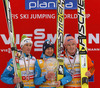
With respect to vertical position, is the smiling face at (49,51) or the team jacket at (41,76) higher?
the smiling face at (49,51)

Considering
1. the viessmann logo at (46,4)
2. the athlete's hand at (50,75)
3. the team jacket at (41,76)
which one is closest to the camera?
the athlete's hand at (50,75)

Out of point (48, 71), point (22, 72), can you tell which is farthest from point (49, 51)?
point (22, 72)

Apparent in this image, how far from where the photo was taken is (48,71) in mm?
3307

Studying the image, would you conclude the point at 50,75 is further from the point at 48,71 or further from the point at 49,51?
the point at 49,51

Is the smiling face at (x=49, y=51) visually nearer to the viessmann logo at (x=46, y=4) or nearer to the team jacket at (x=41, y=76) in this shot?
the team jacket at (x=41, y=76)

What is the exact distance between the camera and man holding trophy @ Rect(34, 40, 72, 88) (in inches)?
130

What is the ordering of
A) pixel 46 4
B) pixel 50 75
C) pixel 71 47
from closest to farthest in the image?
pixel 50 75, pixel 71 47, pixel 46 4

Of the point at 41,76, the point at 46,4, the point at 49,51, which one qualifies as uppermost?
the point at 46,4

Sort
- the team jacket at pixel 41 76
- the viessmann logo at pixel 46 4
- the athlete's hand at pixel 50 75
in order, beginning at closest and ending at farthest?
the athlete's hand at pixel 50 75, the team jacket at pixel 41 76, the viessmann logo at pixel 46 4

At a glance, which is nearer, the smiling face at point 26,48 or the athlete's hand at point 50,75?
the athlete's hand at point 50,75

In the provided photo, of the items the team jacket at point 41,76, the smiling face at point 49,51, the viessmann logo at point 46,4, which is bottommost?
the team jacket at point 41,76

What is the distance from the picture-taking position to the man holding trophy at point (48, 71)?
3301mm

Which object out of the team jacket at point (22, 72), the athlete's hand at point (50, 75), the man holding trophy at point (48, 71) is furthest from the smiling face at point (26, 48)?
the athlete's hand at point (50, 75)

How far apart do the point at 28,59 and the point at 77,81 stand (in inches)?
29.4
